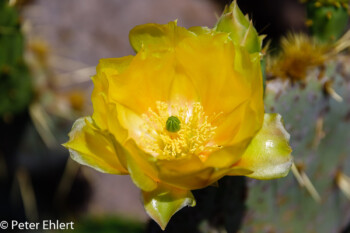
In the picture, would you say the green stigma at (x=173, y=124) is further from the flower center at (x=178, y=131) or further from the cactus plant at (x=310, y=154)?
the cactus plant at (x=310, y=154)

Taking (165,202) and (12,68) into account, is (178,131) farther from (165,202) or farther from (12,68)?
(12,68)

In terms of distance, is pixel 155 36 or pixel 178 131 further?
pixel 178 131

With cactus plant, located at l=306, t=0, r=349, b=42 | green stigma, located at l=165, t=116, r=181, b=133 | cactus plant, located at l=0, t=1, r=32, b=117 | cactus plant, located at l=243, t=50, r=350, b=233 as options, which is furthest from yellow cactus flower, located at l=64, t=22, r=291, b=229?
cactus plant, located at l=0, t=1, r=32, b=117

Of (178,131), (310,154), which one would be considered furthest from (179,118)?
(310,154)

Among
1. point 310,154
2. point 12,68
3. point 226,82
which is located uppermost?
point 226,82

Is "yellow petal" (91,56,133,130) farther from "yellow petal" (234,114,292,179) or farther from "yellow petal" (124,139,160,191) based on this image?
"yellow petal" (234,114,292,179)

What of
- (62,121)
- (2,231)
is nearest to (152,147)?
(62,121)

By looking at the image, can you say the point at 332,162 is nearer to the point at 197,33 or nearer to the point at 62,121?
the point at 197,33
